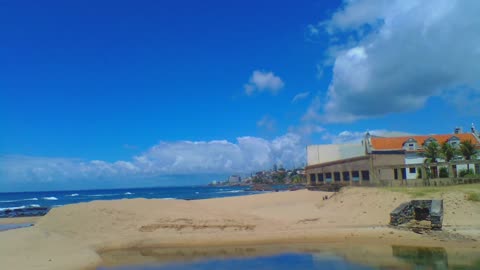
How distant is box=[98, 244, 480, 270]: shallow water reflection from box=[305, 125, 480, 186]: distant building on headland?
54.8ft

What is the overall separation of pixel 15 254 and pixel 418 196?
23789 mm

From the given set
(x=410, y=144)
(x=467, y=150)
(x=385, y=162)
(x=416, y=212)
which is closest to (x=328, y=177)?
(x=385, y=162)

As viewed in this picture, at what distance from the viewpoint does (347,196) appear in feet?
98.0

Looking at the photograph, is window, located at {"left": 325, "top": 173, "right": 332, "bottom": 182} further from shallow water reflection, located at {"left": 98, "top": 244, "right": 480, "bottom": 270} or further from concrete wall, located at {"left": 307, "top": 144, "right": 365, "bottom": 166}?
shallow water reflection, located at {"left": 98, "top": 244, "right": 480, "bottom": 270}

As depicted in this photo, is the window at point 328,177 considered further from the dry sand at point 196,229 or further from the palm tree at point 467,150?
the dry sand at point 196,229

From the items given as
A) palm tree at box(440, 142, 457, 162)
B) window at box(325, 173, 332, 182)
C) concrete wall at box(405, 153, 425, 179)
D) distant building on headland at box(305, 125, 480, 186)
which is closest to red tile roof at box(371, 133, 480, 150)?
distant building on headland at box(305, 125, 480, 186)

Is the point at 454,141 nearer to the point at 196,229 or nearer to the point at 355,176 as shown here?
the point at 355,176

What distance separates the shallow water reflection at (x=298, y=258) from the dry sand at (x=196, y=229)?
34.0 inches

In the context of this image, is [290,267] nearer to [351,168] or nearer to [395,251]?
[395,251]

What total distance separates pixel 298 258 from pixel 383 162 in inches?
1202

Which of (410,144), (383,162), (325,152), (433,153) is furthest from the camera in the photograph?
(325,152)

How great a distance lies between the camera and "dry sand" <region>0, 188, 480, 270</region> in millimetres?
17906

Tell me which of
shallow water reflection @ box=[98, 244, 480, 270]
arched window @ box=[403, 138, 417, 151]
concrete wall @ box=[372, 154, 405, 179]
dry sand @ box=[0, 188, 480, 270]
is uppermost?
arched window @ box=[403, 138, 417, 151]

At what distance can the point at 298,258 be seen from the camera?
54.0ft
